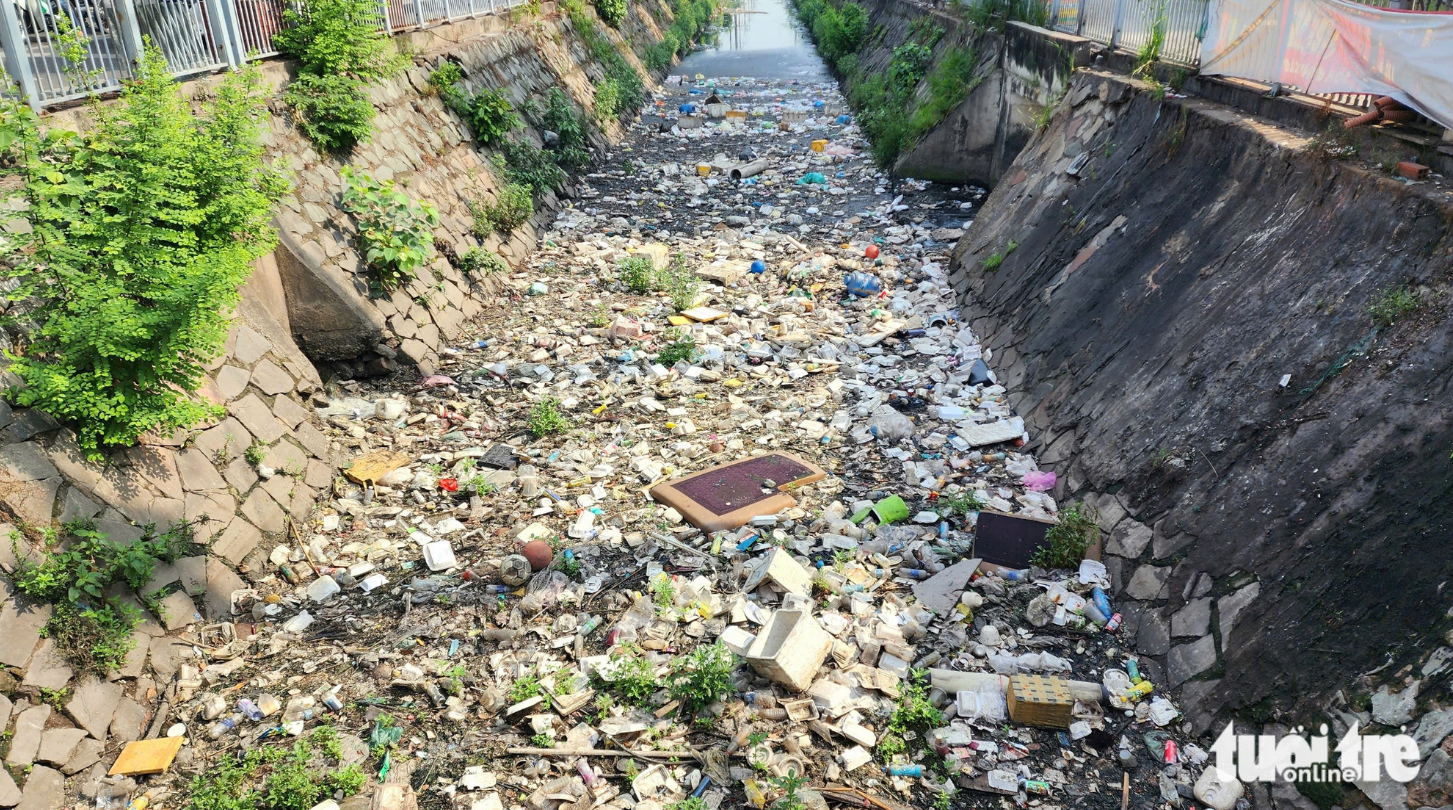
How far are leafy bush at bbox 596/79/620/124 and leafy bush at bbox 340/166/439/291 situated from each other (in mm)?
7624

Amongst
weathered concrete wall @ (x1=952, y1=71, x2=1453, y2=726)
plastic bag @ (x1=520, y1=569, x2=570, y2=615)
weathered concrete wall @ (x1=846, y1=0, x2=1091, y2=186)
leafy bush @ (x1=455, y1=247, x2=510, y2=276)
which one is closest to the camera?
weathered concrete wall @ (x1=952, y1=71, x2=1453, y2=726)

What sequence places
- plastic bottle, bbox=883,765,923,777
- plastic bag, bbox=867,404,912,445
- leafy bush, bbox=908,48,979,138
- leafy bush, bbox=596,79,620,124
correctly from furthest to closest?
leafy bush, bbox=596,79,620,124
leafy bush, bbox=908,48,979,138
plastic bag, bbox=867,404,912,445
plastic bottle, bbox=883,765,923,777

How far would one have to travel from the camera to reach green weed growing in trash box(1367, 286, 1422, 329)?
350 centimetres

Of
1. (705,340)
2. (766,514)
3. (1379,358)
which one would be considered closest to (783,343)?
(705,340)

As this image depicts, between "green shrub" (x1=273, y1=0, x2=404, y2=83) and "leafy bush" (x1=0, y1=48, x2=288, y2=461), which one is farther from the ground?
"green shrub" (x1=273, y1=0, x2=404, y2=83)

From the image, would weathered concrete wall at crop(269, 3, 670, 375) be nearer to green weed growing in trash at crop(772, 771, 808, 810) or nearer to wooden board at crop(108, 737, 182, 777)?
wooden board at crop(108, 737, 182, 777)

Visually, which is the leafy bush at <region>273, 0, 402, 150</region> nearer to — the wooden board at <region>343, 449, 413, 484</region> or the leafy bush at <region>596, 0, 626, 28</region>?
the wooden board at <region>343, 449, 413, 484</region>

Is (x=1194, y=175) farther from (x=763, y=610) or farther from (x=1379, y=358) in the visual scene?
(x=763, y=610)

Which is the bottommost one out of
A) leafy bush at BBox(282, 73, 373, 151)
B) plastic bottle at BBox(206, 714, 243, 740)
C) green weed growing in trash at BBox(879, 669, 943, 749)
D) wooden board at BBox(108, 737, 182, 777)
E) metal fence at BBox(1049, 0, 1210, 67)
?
green weed growing in trash at BBox(879, 669, 943, 749)

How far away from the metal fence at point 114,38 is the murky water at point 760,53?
16.9 metres

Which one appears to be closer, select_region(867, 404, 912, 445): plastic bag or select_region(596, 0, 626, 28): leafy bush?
select_region(867, 404, 912, 445): plastic bag

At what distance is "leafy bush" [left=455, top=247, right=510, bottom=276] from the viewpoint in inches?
306

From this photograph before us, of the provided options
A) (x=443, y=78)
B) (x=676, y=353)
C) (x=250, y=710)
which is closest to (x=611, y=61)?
(x=443, y=78)

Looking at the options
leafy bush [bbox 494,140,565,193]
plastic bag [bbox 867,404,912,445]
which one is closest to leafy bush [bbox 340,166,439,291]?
leafy bush [bbox 494,140,565,193]
